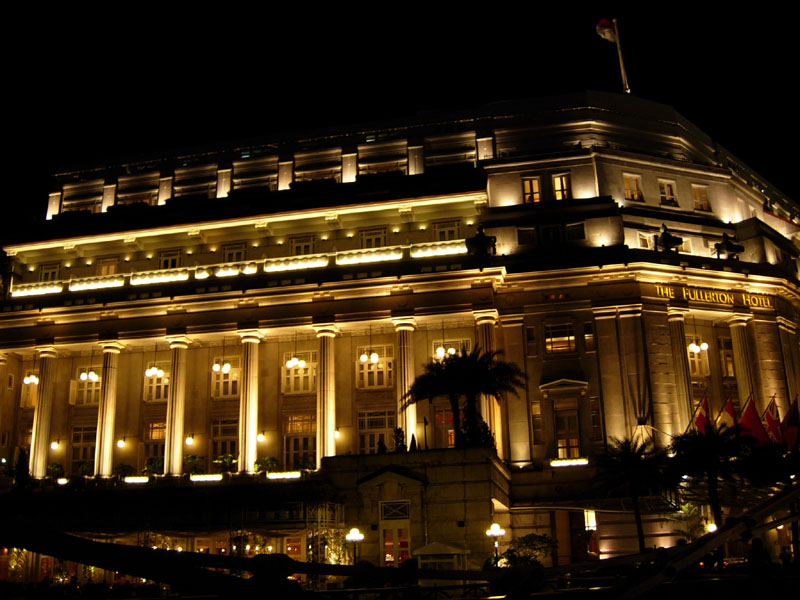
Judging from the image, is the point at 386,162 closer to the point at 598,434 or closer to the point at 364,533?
the point at 598,434

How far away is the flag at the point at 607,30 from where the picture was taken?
58.6 meters

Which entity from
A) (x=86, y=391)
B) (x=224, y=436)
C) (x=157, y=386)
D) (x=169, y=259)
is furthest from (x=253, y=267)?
(x=86, y=391)

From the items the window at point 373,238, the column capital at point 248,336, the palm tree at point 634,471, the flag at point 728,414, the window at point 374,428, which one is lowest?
the palm tree at point 634,471

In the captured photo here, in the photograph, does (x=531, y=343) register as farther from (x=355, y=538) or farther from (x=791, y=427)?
(x=355, y=538)

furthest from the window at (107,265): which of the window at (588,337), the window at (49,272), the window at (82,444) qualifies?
the window at (588,337)

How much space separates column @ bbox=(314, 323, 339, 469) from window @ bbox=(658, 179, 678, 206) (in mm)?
21797

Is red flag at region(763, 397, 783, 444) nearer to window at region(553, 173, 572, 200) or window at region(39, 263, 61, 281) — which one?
window at region(553, 173, 572, 200)

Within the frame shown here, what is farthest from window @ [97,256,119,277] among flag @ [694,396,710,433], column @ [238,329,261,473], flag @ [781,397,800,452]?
flag @ [781,397,800,452]

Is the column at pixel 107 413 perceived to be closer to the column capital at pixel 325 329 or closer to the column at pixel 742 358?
the column capital at pixel 325 329

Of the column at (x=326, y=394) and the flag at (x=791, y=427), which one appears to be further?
the column at (x=326, y=394)

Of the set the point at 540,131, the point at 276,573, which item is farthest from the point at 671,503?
the point at 276,573

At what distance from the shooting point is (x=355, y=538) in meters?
35.2

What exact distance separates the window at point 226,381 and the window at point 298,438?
388 cm

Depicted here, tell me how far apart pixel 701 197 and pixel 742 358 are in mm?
11062
